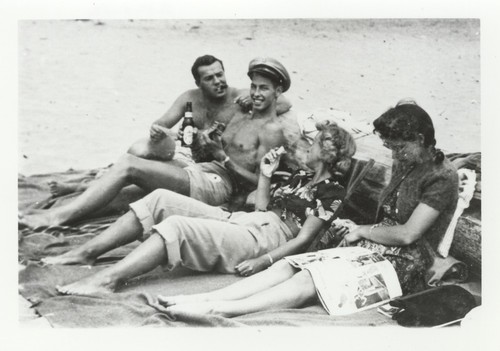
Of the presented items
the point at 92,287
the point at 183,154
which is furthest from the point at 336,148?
the point at 92,287

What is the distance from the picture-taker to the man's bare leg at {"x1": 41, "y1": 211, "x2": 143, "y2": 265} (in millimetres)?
5918

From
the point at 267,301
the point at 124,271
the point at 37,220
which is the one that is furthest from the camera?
the point at 37,220

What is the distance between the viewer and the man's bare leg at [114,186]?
6.05 meters

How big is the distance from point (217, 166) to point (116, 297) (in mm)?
1235

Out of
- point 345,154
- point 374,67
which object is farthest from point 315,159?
point 374,67

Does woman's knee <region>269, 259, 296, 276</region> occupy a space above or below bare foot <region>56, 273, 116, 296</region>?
above

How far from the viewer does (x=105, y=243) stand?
593cm

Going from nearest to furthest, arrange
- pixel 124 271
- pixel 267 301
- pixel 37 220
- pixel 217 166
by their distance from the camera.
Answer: pixel 267 301 → pixel 124 271 → pixel 37 220 → pixel 217 166

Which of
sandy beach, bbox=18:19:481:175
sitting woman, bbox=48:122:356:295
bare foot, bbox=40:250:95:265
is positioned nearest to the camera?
sitting woman, bbox=48:122:356:295

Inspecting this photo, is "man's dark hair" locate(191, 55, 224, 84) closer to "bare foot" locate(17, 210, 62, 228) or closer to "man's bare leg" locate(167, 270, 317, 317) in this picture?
"bare foot" locate(17, 210, 62, 228)

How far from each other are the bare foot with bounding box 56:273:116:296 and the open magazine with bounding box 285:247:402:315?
128 cm

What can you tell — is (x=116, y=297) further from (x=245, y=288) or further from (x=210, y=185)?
(x=210, y=185)

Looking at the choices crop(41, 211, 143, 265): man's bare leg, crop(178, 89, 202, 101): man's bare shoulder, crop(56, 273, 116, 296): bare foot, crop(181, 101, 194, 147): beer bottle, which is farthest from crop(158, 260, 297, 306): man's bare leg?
crop(178, 89, 202, 101): man's bare shoulder

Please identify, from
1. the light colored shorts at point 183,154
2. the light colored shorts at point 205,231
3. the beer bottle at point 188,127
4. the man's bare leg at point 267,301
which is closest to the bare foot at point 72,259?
the light colored shorts at point 205,231
